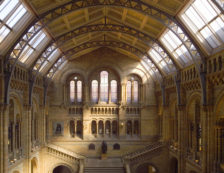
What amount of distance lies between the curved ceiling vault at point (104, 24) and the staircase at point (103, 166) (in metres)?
14.6

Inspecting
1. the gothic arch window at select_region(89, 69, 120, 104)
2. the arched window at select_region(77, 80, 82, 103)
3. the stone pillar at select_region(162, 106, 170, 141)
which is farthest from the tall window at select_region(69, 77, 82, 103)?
the stone pillar at select_region(162, 106, 170, 141)

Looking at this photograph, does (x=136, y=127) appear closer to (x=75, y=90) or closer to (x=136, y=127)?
(x=136, y=127)

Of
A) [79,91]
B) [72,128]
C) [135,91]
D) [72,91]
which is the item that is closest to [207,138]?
[135,91]

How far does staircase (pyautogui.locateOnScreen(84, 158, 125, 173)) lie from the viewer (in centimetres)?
3414

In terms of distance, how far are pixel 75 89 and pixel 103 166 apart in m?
13.6

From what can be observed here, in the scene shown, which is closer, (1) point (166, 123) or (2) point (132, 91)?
(1) point (166, 123)

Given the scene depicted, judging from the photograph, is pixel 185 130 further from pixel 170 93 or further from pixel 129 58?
pixel 129 58

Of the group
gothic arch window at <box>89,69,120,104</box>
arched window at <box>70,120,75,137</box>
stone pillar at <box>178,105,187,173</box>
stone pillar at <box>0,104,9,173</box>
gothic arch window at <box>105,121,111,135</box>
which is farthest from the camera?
gothic arch window at <box>105,121,111,135</box>

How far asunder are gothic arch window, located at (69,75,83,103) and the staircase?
410 inches

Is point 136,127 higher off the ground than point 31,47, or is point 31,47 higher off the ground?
point 31,47

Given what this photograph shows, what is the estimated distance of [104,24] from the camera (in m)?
26.8

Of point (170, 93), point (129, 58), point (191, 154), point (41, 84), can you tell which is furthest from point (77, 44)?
point (191, 154)

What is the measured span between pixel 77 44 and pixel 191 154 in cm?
2014

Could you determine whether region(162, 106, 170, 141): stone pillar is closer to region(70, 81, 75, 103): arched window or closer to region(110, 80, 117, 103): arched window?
region(110, 80, 117, 103): arched window
